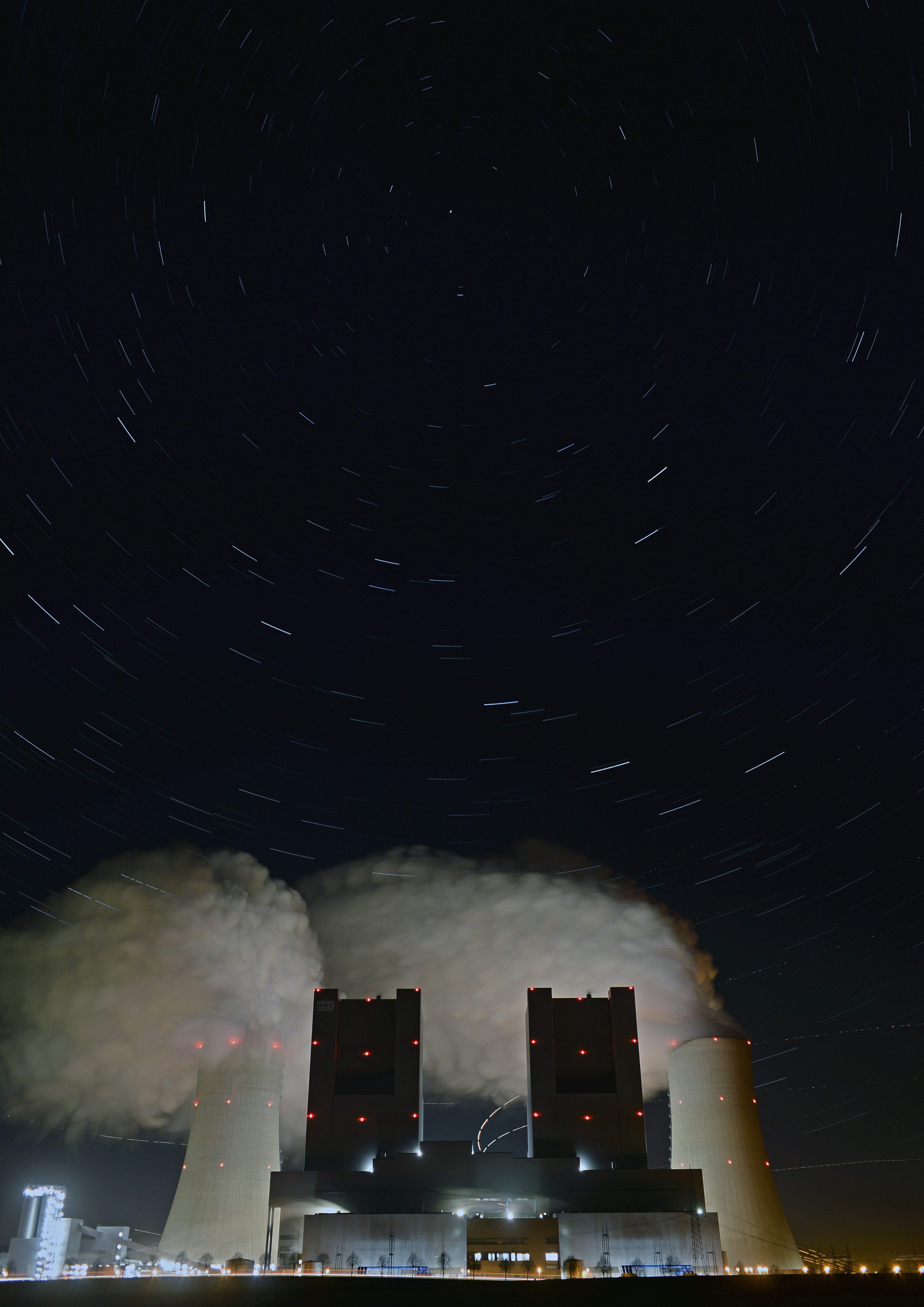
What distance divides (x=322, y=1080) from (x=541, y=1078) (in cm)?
1463

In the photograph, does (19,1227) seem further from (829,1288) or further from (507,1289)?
(829,1288)

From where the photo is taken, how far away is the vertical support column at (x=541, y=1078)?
63.0m

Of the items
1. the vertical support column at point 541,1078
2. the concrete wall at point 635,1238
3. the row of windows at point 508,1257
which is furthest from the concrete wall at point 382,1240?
the vertical support column at point 541,1078

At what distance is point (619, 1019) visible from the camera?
66000mm

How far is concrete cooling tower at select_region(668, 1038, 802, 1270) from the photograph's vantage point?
6206 cm

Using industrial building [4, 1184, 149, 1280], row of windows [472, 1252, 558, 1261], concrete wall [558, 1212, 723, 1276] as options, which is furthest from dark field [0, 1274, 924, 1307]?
industrial building [4, 1184, 149, 1280]

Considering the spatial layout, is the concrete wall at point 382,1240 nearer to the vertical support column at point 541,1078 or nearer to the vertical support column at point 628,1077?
the vertical support column at point 541,1078

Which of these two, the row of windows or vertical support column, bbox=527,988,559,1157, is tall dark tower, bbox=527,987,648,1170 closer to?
vertical support column, bbox=527,988,559,1157

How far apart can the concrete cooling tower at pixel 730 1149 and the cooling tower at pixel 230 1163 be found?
27.7 m

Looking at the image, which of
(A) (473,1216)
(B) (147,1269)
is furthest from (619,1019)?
(B) (147,1269)

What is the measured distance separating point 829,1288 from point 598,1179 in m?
18.7

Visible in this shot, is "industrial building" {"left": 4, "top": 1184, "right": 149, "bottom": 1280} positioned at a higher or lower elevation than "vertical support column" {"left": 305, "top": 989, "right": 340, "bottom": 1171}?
lower

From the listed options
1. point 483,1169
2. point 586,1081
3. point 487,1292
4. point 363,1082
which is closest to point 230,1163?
point 363,1082

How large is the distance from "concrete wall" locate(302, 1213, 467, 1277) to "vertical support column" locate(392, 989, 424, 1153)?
6.30 meters
